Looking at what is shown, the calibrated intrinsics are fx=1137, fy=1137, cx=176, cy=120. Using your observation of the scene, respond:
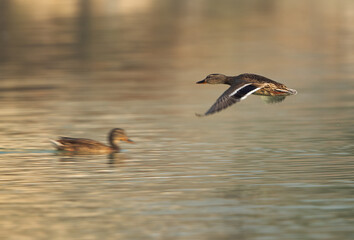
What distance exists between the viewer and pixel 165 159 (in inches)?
734

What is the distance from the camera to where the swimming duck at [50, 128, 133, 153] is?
19703 mm

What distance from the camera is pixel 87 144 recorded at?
64.7 ft

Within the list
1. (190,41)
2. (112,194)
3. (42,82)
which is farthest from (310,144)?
(190,41)

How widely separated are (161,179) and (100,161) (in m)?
2.56

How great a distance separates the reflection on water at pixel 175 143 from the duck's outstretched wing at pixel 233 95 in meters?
1.11

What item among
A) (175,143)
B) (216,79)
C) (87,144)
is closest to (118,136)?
(87,144)

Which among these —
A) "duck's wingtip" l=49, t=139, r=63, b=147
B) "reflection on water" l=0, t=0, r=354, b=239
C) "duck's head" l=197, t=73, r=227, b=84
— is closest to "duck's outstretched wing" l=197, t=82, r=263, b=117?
"reflection on water" l=0, t=0, r=354, b=239

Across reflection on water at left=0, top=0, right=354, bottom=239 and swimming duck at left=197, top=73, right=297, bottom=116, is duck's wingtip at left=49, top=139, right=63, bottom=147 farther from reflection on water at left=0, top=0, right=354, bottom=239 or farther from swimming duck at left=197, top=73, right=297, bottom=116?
swimming duck at left=197, top=73, right=297, bottom=116

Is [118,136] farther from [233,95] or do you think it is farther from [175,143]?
[233,95]

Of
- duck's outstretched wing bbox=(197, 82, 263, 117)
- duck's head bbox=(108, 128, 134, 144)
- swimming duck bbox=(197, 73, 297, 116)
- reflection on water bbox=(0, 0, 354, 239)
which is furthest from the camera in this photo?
Answer: duck's head bbox=(108, 128, 134, 144)

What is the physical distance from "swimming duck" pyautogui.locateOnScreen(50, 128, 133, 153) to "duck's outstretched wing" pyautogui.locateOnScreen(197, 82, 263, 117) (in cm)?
326

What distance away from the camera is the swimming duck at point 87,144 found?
1970 cm

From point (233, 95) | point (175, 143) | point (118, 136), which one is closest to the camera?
point (233, 95)

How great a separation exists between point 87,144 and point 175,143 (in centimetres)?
163
